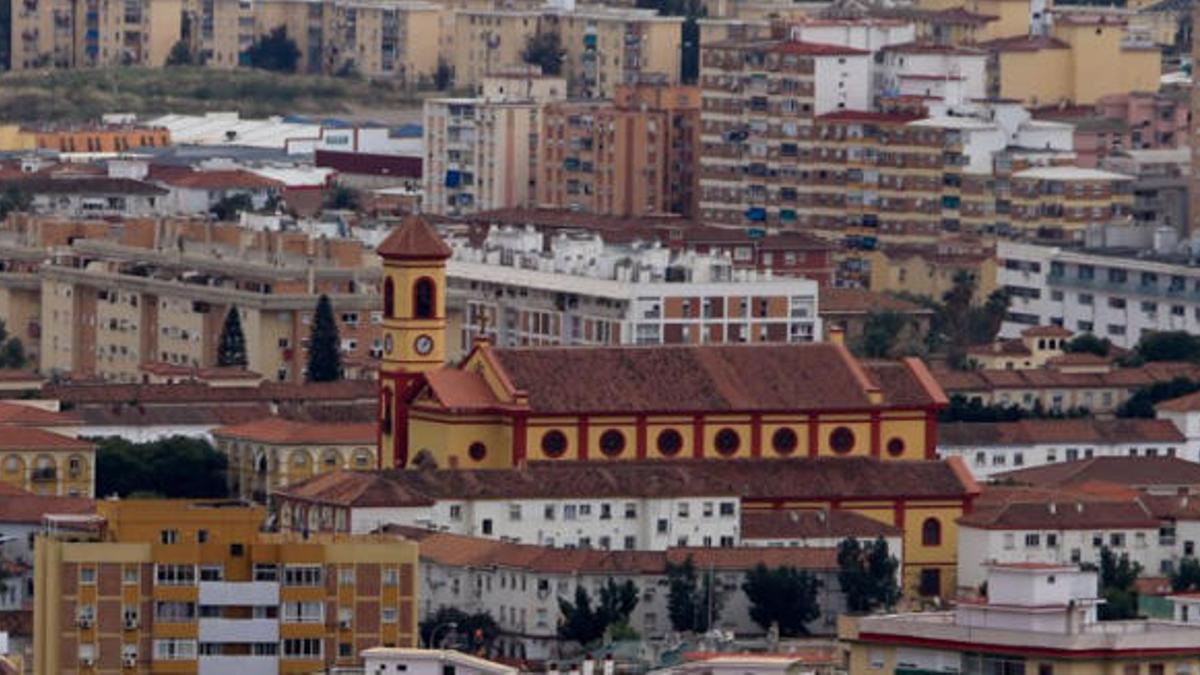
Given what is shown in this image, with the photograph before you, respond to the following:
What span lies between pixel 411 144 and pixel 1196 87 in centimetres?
2538

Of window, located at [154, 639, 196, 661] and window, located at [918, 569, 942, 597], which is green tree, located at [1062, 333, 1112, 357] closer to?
window, located at [918, 569, 942, 597]

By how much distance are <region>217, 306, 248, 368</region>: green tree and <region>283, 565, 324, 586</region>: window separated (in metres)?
33.9

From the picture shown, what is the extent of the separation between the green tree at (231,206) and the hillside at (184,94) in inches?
853

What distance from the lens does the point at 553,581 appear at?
250ft

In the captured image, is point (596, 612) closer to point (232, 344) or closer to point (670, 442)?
point (670, 442)

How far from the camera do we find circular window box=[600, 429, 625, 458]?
82.2 meters

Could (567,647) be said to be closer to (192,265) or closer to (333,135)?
(192,265)

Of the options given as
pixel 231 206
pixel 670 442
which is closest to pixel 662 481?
pixel 670 442

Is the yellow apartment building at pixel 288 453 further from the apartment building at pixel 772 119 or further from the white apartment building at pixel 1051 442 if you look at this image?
the apartment building at pixel 772 119

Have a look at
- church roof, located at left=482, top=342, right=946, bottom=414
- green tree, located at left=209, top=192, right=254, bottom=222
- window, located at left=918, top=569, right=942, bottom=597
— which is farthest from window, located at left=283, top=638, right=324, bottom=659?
green tree, located at left=209, top=192, right=254, bottom=222

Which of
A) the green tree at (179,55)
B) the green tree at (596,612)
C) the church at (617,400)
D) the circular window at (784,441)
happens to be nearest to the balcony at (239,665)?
the green tree at (596,612)

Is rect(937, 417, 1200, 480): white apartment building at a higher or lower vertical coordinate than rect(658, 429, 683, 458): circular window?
lower

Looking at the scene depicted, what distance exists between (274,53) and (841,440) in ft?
248

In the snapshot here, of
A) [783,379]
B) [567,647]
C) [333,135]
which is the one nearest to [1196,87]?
[333,135]
